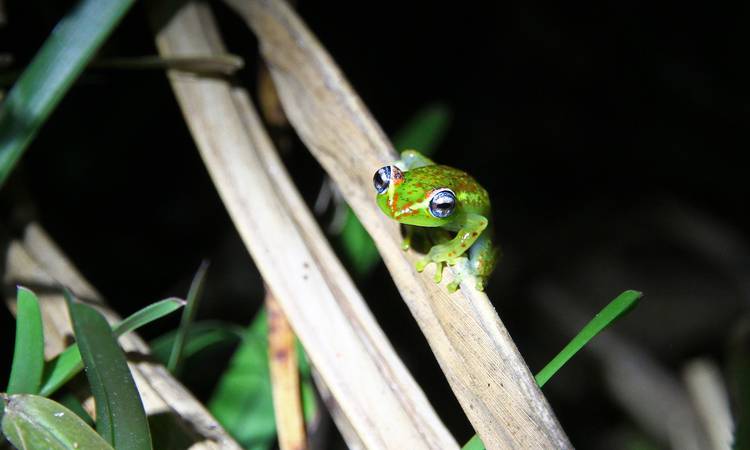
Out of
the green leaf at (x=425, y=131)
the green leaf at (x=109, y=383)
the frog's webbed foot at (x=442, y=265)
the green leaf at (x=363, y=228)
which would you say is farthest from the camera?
the green leaf at (x=425, y=131)

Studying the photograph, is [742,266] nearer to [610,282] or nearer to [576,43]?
[610,282]

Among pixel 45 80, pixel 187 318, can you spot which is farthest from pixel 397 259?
pixel 45 80

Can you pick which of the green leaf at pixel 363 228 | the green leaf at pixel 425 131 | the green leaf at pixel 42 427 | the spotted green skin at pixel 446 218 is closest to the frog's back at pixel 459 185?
the spotted green skin at pixel 446 218

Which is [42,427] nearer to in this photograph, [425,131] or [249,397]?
[249,397]

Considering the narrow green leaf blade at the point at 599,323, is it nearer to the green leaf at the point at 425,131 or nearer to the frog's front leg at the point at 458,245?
the frog's front leg at the point at 458,245

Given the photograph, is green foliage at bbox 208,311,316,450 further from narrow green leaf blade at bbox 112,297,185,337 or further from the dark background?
the dark background

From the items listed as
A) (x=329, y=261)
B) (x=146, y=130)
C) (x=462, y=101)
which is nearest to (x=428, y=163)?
(x=329, y=261)
